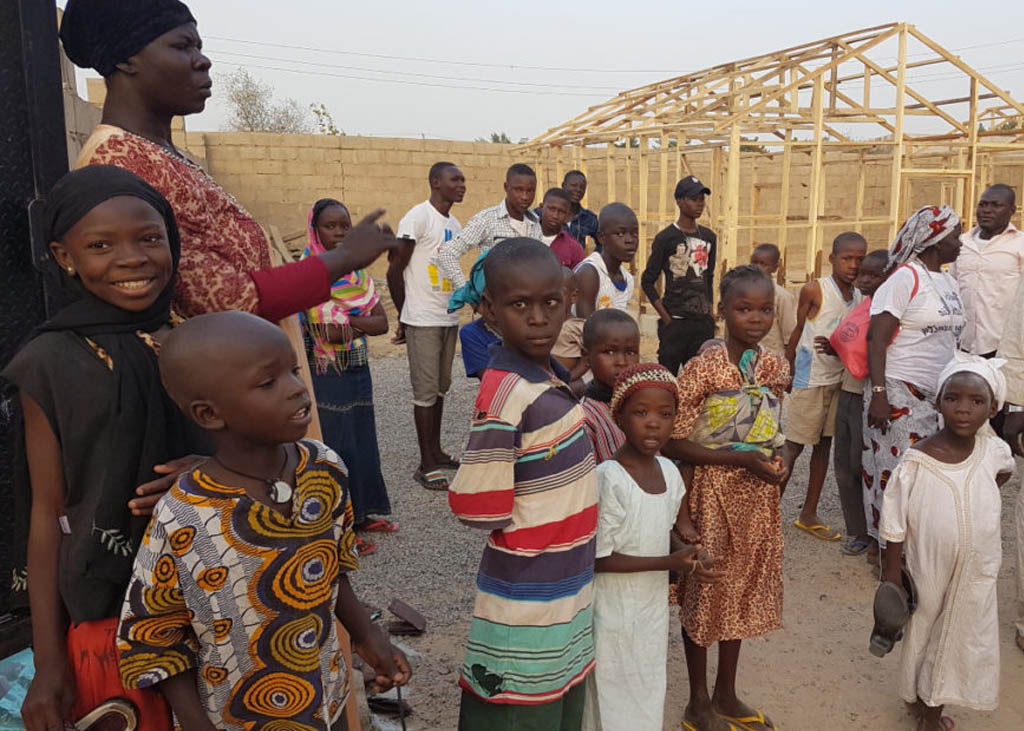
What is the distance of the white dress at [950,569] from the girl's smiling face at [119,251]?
8.53 ft

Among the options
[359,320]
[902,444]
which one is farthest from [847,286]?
[359,320]

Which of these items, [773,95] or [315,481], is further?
[773,95]

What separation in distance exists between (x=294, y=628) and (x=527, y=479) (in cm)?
76

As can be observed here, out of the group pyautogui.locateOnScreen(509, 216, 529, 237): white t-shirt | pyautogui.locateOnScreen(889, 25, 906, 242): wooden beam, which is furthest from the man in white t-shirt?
pyautogui.locateOnScreen(889, 25, 906, 242): wooden beam

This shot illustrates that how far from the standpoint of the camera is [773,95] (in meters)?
9.33

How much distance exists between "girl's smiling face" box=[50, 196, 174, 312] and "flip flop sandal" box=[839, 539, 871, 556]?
13.6 ft

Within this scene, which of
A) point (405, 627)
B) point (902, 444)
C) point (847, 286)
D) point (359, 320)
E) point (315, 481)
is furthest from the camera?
point (847, 286)

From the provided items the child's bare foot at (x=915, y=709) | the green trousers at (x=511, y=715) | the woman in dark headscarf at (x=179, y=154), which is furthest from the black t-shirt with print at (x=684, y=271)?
Answer: the woman in dark headscarf at (x=179, y=154)

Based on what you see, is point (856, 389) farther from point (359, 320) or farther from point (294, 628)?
point (294, 628)

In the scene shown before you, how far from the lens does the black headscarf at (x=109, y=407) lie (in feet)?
4.73

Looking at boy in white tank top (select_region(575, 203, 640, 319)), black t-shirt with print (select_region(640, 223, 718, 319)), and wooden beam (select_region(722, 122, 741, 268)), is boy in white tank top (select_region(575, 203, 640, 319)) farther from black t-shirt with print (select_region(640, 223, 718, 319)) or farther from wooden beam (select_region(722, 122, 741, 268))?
wooden beam (select_region(722, 122, 741, 268))

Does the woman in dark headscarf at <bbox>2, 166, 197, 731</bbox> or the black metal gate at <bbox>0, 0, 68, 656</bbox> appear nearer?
the woman in dark headscarf at <bbox>2, 166, 197, 731</bbox>

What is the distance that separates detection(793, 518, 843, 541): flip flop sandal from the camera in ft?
15.2

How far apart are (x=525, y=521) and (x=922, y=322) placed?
274cm
